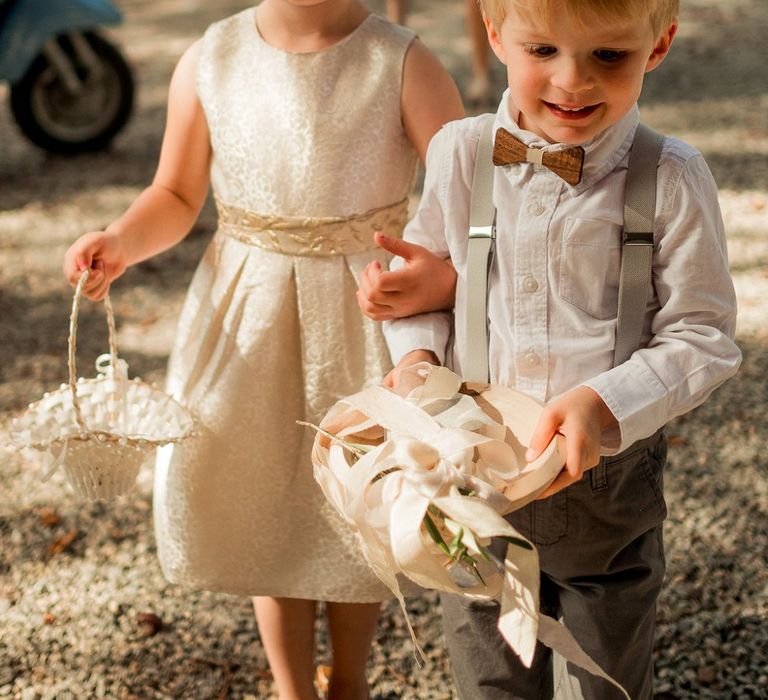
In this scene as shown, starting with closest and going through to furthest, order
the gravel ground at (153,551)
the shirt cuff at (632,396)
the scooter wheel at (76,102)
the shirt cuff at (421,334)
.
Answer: the shirt cuff at (632,396), the shirt cuff at (421,334), the gravel ground at (153,551), the scooter wheel at (76,102)

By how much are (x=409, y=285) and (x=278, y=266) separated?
1.25 ft

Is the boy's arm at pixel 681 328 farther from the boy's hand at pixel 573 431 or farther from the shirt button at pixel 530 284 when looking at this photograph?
the shirt button at pixel 530 284

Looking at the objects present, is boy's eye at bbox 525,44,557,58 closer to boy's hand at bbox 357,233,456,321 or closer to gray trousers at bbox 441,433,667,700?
boy's hand at bbox 357,233,456,321

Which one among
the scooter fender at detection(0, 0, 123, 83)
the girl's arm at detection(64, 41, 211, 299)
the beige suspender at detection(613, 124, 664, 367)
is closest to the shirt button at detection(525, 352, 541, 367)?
the beige suspender at detection(613, 124, 664, 367)

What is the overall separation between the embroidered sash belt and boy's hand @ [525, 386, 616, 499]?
1.97ft

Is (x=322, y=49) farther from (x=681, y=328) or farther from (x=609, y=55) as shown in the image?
(x=681, y=328)

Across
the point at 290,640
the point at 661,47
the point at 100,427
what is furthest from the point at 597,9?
the point at 290,640

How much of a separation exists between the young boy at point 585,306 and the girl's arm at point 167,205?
0.49 meters

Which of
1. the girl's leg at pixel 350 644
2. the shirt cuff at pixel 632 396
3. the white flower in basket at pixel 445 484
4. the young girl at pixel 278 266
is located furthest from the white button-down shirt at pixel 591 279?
the girl's leg at pixel 350 644

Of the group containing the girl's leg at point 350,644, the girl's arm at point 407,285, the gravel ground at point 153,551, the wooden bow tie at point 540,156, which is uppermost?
the wooden bow tie at point 540,156

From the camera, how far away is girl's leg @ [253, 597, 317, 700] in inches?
79.2

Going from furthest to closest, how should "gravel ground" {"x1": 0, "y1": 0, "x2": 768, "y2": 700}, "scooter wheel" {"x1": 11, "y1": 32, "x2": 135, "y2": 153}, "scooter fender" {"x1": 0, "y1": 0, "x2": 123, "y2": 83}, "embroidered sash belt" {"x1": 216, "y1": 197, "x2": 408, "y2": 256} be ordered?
"scooter wheel" {"x1": 11, "y1": 32, "x2": 135, "y2": 153} < "scooter fender" {"x1": 0, "y1": 0, "x2": 123, "y2": 83} < "gravel ground" {"x1": 0, "y1": 0, "x2": 768, "y2": 700} < "embroidered sash belt" {"x1": 216, "y1": 197, "x2": 408, "y2": 256}

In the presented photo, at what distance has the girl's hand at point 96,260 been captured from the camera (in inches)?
70.9

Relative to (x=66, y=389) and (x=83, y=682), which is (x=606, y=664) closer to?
(x=66, y=389)
